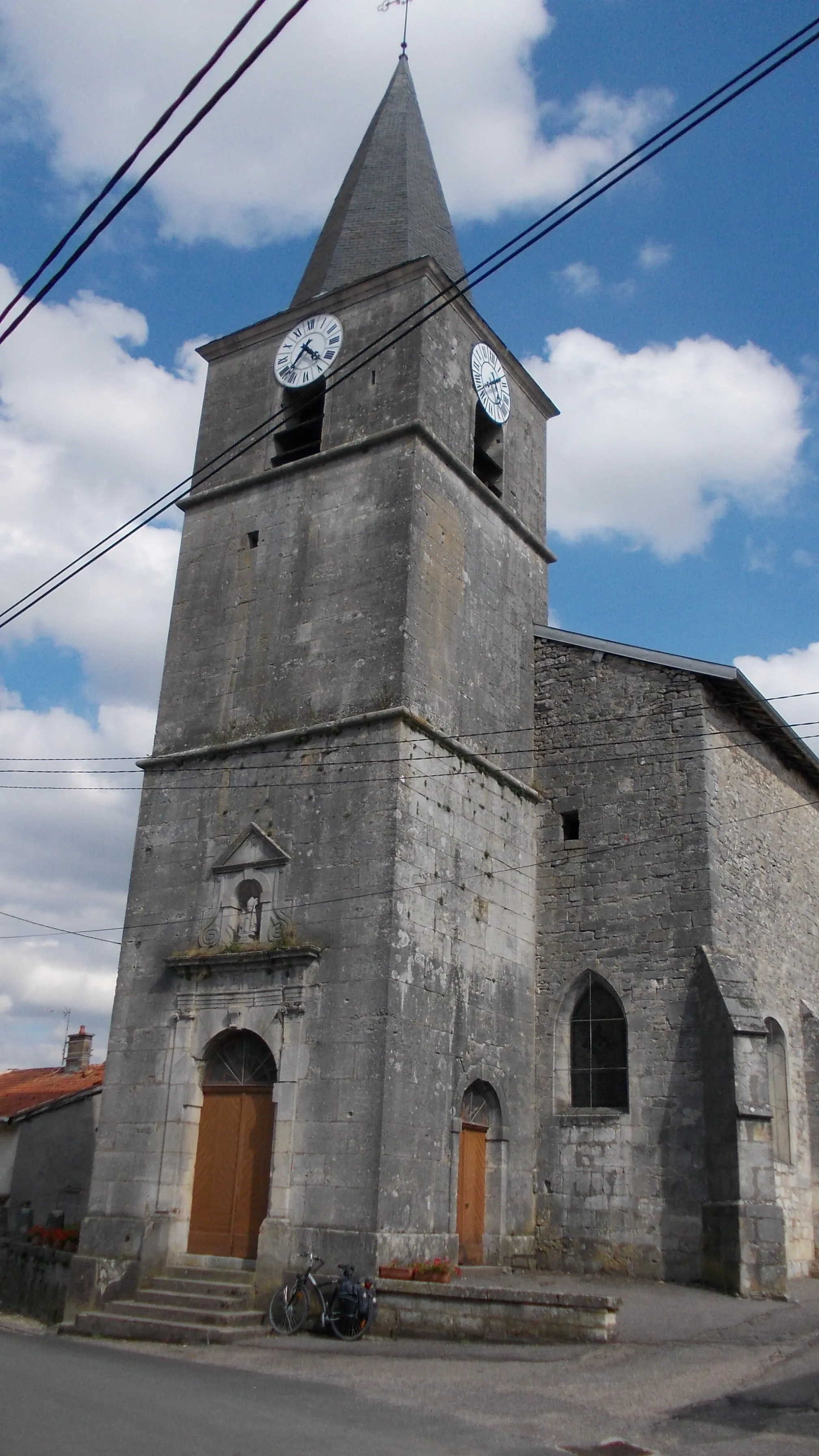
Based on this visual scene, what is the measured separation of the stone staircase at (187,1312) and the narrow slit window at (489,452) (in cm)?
1127

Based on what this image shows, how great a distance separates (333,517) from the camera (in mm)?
15820

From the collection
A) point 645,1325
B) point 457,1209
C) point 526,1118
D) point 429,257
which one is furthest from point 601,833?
point 429,257

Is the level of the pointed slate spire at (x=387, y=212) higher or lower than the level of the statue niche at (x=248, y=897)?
higher

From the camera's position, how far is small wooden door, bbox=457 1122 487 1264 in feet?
44.4

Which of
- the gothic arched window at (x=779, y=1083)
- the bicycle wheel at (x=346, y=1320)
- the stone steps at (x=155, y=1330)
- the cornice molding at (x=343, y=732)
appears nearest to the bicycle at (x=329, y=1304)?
the bicycle wheel at (x=346, y=1320)

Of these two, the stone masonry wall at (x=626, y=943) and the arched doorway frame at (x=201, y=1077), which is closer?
the arched doorway frame at (x=201, y=1077)

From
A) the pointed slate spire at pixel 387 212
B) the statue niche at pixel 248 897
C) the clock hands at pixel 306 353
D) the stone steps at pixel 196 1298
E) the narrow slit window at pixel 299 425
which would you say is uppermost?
the pointed slate spire at pixel 387 212

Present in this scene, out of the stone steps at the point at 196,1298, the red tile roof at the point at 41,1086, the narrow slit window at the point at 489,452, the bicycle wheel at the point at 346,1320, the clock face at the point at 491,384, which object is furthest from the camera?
the red tile roof at the point at 41,1086

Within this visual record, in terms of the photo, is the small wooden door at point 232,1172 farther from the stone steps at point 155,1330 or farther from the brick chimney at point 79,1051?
the brick chimney at point 79,1051

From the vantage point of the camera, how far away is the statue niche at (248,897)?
551 inches

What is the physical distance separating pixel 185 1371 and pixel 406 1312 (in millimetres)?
2388

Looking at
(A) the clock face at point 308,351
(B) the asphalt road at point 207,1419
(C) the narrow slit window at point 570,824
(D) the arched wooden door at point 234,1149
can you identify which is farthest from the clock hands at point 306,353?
(B) the asphalt road at point 207,1419

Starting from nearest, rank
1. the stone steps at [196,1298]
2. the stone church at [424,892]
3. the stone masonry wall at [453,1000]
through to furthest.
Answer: the stone steps at [196,1298], the stone masonry wall at [453,1000], the stone church at [424,892]

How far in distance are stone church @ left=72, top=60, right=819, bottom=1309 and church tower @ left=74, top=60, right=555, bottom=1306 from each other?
0.05 metres
